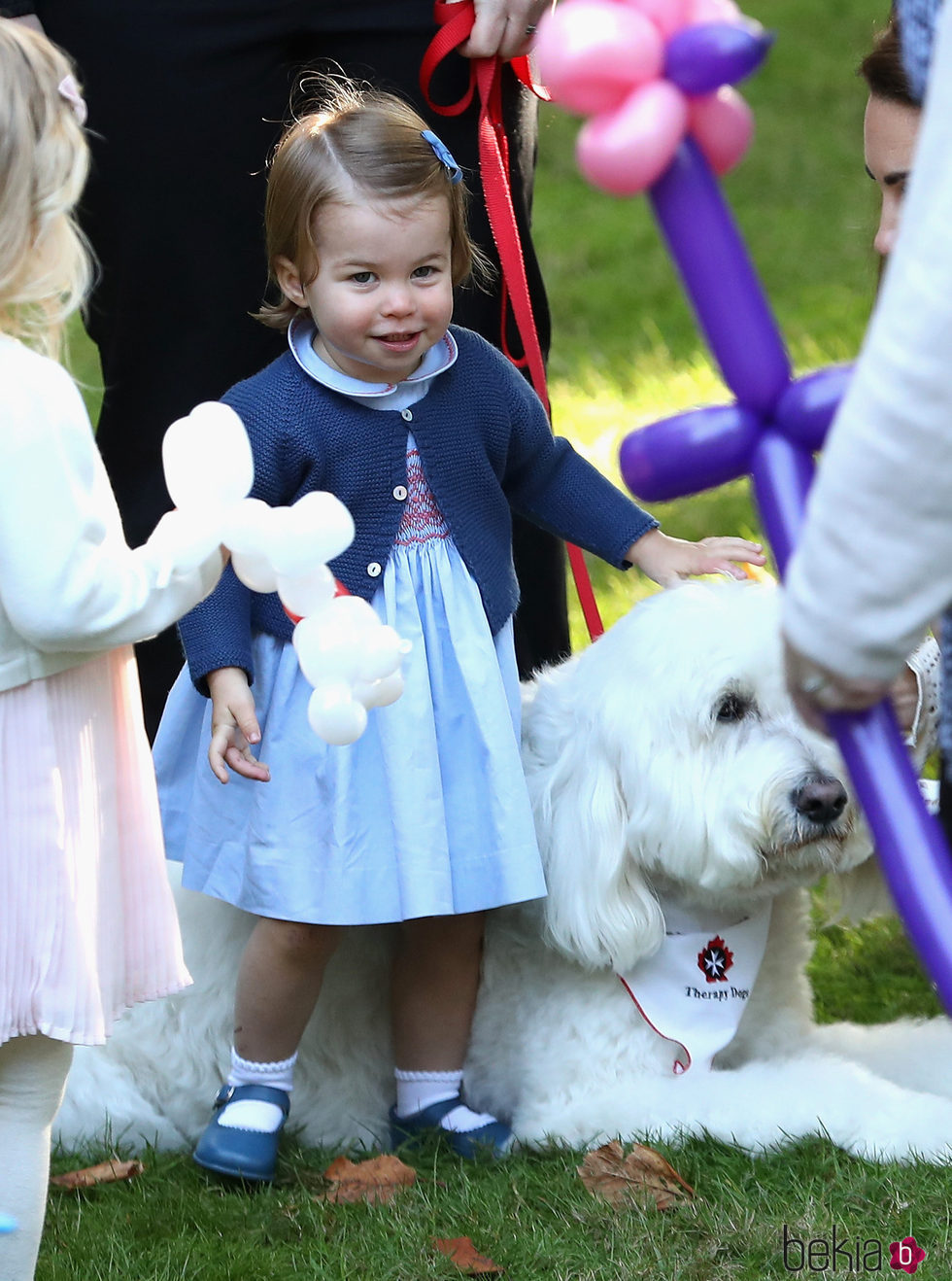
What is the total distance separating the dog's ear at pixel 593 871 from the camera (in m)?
2.77

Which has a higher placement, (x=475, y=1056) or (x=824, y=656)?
(x=824, y=656)

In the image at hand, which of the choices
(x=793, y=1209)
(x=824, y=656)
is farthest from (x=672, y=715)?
(x=824, y=656)

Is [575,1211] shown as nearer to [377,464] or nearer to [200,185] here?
[377,464]

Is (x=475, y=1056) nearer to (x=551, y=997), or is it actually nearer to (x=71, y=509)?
(x=551, y=997)

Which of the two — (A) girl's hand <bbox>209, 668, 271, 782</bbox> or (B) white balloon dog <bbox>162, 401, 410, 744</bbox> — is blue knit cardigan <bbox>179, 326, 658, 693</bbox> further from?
(B) white balloon dog <bbox>162, 401, 410, 744</bbox>

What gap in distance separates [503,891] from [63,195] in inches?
48.1

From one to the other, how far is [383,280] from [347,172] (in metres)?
0.17

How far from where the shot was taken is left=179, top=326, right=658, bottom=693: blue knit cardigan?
8.80 ft

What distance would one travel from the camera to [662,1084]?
2820 millimetres

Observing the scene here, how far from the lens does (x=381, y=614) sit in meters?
2.70

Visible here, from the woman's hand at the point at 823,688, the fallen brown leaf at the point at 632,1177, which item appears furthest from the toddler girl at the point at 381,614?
the woman's hand at the point at 823,688

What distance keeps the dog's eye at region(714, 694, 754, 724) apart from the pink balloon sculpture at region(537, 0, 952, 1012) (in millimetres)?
1090

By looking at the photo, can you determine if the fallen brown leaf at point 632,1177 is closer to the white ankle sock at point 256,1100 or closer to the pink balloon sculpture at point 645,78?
the white ankle sock at point 256,1100

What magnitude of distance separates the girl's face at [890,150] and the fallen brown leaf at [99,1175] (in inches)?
72.0
